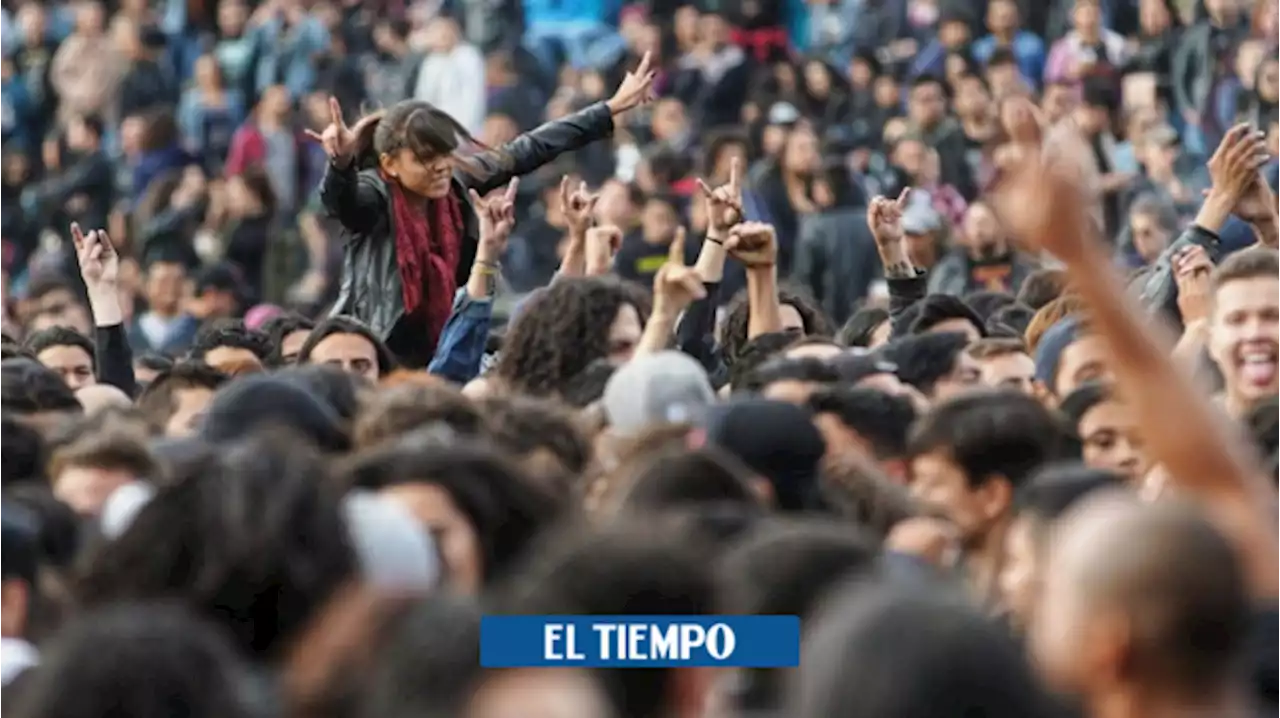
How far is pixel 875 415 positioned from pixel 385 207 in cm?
342

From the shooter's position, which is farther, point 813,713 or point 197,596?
point 197,596

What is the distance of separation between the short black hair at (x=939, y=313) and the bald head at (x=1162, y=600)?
5.67 metres

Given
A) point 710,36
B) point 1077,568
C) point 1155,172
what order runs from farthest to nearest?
point 710,36
point 1155,172
point 1077,568

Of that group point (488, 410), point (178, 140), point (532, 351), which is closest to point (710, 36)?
point (178, 140)

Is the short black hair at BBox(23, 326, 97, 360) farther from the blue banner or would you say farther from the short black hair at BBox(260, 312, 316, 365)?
the blue banner

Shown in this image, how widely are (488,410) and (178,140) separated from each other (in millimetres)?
15303

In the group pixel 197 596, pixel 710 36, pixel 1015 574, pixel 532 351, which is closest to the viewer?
pixel 197 596

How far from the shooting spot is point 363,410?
7086 millimetres

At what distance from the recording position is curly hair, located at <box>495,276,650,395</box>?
8781mm

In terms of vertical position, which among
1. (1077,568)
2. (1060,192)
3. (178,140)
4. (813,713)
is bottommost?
(813,713)

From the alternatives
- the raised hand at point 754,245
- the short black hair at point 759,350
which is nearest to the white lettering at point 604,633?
the short black hair at point 759,350

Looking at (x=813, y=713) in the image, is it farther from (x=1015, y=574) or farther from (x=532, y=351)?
(x=532, y=351)

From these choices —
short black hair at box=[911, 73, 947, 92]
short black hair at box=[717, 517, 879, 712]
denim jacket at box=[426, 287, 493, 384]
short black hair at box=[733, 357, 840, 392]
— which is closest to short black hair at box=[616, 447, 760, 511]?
short black hair at box=[717, 517, 879, 712]

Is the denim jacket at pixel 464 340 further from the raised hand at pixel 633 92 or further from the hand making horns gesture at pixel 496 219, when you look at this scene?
the raised hand at pixel 633 92
